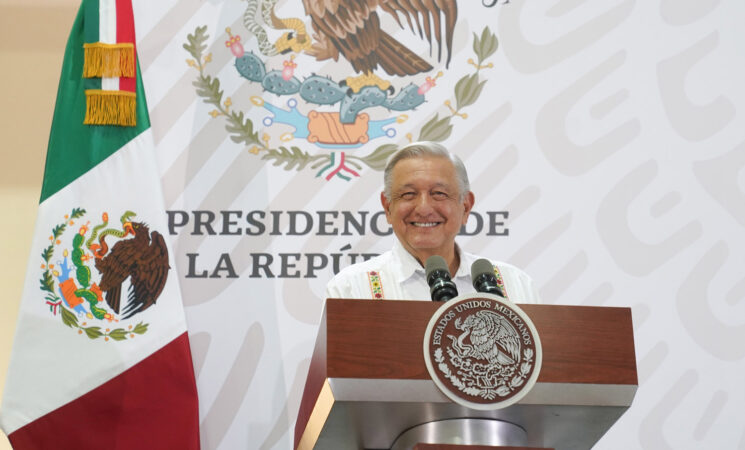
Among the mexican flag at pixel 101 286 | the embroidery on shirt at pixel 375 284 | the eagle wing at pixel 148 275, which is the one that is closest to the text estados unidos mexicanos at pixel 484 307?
the embroidery on shirt at pixel 375 284

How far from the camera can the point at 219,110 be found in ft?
12.1

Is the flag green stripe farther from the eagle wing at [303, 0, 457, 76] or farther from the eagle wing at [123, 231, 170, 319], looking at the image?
the eagle wing at [303, 0, 457, 76]

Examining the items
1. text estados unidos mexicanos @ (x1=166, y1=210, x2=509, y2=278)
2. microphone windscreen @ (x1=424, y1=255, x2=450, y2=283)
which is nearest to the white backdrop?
text estados unidos mexicanos @ (x1=166, y1=210, x2=509, y2=278)

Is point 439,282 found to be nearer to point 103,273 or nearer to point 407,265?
point 407,265

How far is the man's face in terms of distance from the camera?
2.67m

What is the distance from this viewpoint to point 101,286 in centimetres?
335

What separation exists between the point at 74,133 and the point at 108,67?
302 mm

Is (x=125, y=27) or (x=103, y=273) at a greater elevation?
(x=125, y=27)

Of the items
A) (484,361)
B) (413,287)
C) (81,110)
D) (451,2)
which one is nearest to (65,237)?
(81,110)

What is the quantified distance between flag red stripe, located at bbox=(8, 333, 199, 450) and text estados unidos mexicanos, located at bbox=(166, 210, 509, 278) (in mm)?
440

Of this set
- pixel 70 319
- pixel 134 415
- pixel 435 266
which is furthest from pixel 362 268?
pixel 70 319

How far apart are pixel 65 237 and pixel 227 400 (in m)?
0.90

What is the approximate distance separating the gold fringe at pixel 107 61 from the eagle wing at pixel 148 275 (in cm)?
68

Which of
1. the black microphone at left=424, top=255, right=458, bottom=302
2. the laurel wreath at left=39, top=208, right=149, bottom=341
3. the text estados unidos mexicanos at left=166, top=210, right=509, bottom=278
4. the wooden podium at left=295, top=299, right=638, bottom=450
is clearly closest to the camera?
the wooden podium at left=295, top=299, right=638, bottom=450
